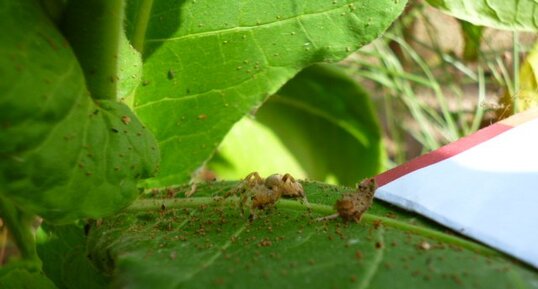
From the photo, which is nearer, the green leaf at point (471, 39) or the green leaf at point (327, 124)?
the green leaf at point (471, 39)

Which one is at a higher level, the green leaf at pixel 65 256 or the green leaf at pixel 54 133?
the green leaf at pixel 54 133

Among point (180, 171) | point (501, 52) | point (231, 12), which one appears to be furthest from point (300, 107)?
point (231, 12)

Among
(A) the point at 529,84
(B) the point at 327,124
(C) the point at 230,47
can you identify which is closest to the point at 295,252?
(C) the point at 230,47

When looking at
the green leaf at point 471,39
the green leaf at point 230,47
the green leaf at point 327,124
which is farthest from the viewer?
the green leaf at point 327,124

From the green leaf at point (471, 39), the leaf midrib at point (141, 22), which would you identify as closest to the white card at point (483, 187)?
the leaf midrib at point (141, 22)

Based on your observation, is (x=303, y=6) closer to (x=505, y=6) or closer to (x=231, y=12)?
(x=231, y=12)

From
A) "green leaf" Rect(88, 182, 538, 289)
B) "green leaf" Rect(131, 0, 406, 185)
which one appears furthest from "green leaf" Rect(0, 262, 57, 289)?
"green leaf" Rect(131, 0, 406, 185)

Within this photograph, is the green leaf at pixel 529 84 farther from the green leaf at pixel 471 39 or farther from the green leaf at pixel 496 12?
the green leaf at pixel 471 39

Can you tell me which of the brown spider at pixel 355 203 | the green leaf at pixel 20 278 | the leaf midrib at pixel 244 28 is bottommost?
the green leaf at pixel 20 278
